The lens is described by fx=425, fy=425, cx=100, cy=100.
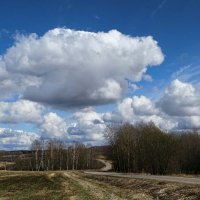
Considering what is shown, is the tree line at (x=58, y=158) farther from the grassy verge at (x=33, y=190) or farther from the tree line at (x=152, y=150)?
the grassy verge at (x=33, y=190)

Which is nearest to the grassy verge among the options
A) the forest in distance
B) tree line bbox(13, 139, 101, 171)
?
the forest in distance

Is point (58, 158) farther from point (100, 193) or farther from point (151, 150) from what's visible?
point (100, 193)

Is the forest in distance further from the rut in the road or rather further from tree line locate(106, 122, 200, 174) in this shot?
the rut in the road

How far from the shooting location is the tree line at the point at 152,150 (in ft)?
304

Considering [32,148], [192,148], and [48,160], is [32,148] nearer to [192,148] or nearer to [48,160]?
[48,160]

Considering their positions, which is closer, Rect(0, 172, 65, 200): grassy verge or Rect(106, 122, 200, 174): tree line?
Rect(0, 172, 65, 200): grassy verge

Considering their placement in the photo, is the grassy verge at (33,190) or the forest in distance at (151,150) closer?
the grassy verge at (33,190)

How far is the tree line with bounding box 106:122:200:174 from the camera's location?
9275 cm

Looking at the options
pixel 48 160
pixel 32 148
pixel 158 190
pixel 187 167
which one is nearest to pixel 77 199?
pixel 158 190

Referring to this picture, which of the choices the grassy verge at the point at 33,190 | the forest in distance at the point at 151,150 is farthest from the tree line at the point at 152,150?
the grassy verge at the point at 33,190

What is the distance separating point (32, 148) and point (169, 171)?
10057 cm

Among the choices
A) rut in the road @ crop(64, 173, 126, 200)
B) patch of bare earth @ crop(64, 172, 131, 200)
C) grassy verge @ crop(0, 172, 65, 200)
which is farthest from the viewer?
grassy verge @ crop(0, 172, 65, 200)

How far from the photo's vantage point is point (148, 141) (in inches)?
3812

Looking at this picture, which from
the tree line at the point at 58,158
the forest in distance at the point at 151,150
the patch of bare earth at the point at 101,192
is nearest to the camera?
the patch of bare earth at the point at 101,192
